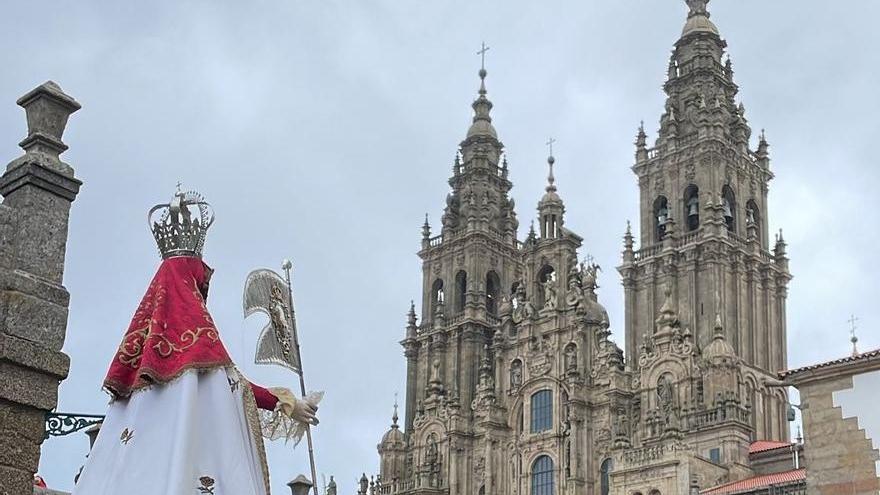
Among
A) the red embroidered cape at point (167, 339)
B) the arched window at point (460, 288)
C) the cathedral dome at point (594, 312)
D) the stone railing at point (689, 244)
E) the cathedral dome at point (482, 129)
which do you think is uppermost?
the cathedral dome at point (482, 129)

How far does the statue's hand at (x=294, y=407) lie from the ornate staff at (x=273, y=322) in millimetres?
444

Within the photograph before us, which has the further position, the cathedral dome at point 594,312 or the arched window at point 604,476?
the cathedral dome at point 594,312

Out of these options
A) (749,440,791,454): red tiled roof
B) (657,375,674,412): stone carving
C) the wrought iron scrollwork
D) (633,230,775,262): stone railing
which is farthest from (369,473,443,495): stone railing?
the wrought iron scrollwork

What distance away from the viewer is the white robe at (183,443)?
5875 mm

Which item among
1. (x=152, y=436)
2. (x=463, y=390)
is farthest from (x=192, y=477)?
Result: (x=463, y=390)

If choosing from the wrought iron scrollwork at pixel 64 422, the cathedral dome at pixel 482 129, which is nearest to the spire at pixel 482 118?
the cathedral dome at pixel 482 129

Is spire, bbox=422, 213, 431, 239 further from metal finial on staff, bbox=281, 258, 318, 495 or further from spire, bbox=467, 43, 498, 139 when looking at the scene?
metal finial on staff, bbox=281, 258, 318, 495

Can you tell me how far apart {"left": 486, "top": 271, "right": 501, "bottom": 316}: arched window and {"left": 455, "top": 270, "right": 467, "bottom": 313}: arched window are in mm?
1062

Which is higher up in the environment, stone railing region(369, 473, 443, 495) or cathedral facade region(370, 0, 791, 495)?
cathedral facade region(370, 0, 791, 495)

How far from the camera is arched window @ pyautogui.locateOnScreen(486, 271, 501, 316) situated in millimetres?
55688

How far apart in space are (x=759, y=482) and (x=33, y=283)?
98.5ft

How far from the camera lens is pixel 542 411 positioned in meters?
46.9

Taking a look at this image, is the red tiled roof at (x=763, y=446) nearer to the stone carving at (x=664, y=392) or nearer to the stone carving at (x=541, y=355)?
the stone carving at (x=664, y=392)

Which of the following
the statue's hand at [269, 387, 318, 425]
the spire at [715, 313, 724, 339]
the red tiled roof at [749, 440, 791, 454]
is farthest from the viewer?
the spire at [715, 313, 724, 339]
